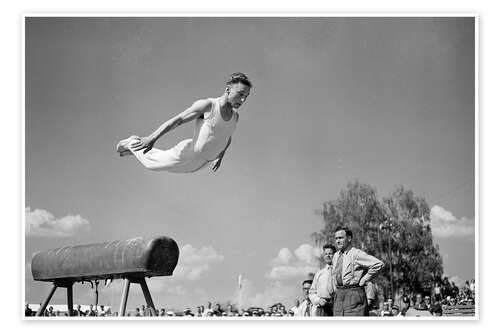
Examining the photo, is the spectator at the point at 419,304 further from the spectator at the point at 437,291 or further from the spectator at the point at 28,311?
the spectator at the point at 28,311

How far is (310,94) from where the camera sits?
339 inches

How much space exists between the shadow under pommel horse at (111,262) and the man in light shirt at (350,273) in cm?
178

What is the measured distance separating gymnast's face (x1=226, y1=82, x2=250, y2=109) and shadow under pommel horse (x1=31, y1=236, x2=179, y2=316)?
62.5 inches

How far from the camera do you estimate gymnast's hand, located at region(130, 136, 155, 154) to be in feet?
21.1

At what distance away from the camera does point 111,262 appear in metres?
6.96

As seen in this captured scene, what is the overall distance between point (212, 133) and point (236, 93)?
0.46 meters

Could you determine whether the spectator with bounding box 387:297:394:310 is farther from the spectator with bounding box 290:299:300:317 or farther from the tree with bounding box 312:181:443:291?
the spectator with bounding box 290:299:300:317

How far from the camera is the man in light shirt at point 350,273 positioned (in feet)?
19.9

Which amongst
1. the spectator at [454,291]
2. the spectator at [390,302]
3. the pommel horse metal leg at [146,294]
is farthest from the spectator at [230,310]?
the spectator at [390,302]


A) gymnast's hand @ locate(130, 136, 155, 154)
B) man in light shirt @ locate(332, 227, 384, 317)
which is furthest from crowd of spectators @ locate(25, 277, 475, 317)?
gymnast's hand @ locate(130, 136, 155, 154)

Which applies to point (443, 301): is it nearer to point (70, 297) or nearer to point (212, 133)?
point (212, 133)
